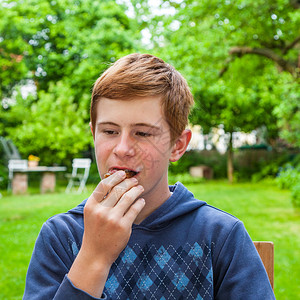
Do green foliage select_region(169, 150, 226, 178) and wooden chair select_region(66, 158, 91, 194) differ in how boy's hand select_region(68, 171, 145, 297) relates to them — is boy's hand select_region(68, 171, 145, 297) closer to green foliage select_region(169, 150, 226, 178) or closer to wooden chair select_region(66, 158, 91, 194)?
wooden chair select_region(66, 158, 91, 194)

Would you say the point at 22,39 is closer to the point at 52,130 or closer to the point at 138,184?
the point at 52,130

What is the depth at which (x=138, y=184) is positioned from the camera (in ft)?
3.24

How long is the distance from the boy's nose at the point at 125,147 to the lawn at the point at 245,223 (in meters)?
0.68

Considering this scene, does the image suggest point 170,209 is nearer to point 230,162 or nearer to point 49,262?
point 49,262

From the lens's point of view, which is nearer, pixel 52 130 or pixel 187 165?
pixel 52 130

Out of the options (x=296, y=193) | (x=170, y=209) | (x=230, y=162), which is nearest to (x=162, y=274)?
(x=170, y=209)

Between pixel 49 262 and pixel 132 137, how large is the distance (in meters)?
0.37

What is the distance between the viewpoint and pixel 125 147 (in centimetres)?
95

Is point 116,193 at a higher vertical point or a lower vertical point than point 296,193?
higher

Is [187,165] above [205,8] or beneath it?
beneath

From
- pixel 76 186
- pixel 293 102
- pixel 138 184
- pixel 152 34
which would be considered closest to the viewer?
pixel 138 184

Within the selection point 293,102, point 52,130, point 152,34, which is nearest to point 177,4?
point 152,34

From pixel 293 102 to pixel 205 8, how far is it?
314cm

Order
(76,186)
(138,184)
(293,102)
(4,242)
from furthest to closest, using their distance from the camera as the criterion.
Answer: (76,186)
(293,102)
(4,242)
(138,184)
